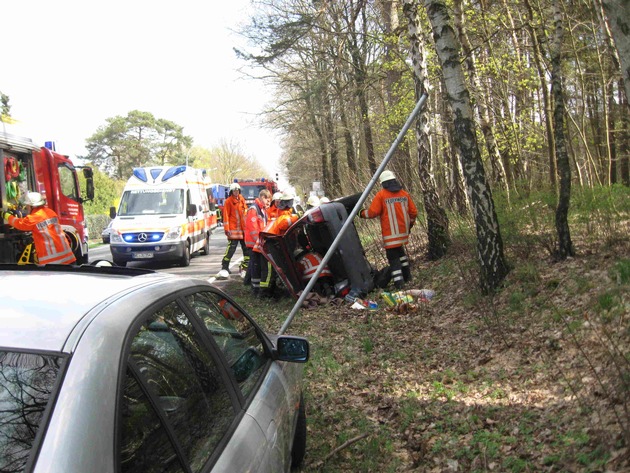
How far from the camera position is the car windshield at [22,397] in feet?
5.04

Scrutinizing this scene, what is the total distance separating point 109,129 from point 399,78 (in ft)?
178

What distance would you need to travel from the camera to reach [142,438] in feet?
5.75

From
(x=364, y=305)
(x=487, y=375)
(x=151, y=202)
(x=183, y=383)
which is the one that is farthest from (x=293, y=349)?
(x=151, y=202)

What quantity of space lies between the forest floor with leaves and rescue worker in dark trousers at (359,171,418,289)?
113 centimetres

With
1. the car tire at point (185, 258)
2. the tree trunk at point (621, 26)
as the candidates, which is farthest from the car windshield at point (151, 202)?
the tree trunk at point (621, 26)

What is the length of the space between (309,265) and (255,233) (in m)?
1.94

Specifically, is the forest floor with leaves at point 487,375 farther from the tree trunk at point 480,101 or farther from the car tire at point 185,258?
the car tire at point 185,258

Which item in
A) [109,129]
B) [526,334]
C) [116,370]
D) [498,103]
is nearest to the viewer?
[116,370]

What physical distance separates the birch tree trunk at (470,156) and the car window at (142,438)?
6.59m

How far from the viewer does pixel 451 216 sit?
11.5 metres

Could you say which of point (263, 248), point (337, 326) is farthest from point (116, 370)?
point (263, 248)

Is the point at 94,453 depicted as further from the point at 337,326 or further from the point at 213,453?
the point at 337,326

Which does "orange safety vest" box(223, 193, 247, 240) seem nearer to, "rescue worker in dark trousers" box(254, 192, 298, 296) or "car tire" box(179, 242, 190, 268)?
"rescue worker in dark trousers" box(254, 192, 298, 296)

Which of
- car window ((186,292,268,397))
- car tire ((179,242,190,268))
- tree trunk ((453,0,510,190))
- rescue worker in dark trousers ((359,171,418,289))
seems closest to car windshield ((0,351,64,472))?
car window ((186,292,268,397))
